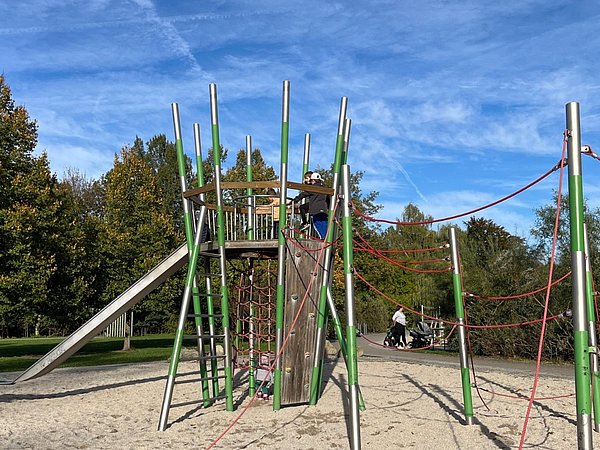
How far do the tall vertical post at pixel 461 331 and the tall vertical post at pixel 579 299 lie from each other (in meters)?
2.78

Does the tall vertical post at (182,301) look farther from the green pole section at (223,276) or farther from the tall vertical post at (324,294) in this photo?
the tall vertical post at (324,294)

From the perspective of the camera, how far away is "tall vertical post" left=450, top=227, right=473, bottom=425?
6898 millimetres

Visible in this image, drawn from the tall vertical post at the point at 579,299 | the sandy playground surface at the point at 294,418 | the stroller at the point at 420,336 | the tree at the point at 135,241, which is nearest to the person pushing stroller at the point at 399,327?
the stroller at the point at 420,336

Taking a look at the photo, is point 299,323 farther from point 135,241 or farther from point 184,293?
point 135,241

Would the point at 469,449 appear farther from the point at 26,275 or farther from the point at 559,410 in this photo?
the point at 26,275

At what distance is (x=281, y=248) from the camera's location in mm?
7668

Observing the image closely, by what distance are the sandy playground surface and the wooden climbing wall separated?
12.6 inches

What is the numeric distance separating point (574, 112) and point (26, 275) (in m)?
15.5

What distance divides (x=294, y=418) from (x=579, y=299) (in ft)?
13.7

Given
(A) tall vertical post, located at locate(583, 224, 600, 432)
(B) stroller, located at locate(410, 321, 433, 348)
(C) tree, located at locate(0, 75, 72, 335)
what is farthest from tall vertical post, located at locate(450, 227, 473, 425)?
(C) tree, located at locate(0, 75, 72, 335)

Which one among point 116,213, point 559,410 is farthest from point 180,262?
point 116,213

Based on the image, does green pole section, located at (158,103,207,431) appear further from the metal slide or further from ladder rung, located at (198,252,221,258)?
the metal slide

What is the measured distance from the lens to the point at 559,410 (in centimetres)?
781

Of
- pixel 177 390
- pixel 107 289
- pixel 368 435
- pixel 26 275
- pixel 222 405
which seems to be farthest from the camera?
pixel 107 289
